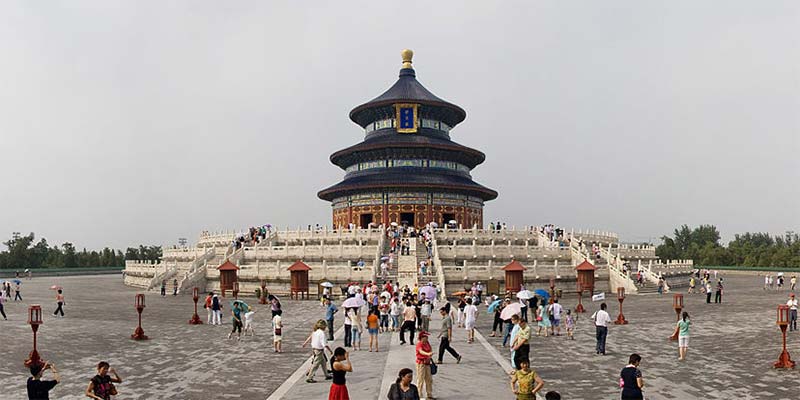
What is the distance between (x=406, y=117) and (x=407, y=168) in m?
6.74

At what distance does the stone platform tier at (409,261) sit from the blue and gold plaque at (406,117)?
21954 mm

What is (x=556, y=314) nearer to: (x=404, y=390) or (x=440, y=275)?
(x=404, y=390)

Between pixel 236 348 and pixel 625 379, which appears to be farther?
pixel 236 348

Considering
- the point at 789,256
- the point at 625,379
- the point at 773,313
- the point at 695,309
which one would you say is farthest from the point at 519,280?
the point at 789,256

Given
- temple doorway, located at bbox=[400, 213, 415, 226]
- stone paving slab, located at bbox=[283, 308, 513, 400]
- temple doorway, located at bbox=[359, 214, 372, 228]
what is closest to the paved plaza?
stone paving slab, located at bbox=[283, 308, 513, 400]

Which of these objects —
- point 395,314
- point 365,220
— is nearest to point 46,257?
point 365,220

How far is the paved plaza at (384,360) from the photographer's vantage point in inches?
552

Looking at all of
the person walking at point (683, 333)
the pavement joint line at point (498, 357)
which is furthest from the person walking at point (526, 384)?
the person walking at point (683, 333)

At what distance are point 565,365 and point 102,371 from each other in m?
11.5

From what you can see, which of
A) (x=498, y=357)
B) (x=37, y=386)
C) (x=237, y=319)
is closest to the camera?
(x=37, y=386)

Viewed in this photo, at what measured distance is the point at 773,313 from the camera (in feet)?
93.7

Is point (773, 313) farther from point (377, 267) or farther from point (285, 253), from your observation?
point (285, 253)

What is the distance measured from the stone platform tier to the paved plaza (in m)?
9.91

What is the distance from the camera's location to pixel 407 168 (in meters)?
66.6
